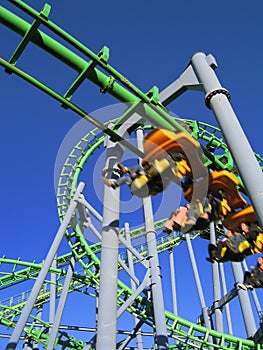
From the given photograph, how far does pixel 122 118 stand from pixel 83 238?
4067 millimetres

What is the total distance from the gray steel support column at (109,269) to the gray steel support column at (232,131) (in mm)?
1008

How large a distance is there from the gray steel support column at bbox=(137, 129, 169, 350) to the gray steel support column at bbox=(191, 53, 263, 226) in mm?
1832

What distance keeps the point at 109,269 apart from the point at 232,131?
196 cm

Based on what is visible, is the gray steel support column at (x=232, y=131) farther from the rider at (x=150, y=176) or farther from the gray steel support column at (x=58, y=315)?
the gray steel support column at (x=58, y=315)

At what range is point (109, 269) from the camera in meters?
3.45

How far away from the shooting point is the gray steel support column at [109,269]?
3115 millimetres

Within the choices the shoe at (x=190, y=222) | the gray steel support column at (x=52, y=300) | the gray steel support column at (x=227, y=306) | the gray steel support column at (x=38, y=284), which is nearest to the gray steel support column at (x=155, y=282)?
the gray steel support column at (x=38, y=284)

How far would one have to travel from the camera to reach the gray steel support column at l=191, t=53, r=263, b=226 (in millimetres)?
1858

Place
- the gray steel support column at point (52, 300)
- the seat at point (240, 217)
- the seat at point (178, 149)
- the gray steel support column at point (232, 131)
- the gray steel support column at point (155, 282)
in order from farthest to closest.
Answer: the gray steel support column at point (52, 300) → the gray steel support column at point (155, 282) → the seat at point (240, 217) → the seat at point (178, 149) → the gray steel support column at point (232, 131)

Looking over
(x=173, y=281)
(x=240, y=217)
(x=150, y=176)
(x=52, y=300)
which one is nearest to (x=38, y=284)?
(x=52, y=300)

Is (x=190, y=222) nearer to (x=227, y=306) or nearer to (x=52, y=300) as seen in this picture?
(x=52, y=300)

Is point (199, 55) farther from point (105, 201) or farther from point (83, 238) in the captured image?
point (83, 238)

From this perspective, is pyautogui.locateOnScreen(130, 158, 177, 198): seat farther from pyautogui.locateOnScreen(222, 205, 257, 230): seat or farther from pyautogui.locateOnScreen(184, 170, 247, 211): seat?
pyautogui.locateOnScreen(222, 205, 257, 230): seat

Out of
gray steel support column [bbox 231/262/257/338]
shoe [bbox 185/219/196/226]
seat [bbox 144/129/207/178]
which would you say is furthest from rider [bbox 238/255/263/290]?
gray steel support column [bbox 231/262/257/338]
